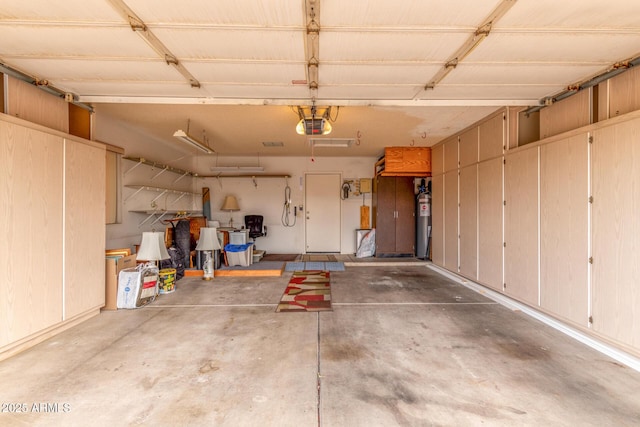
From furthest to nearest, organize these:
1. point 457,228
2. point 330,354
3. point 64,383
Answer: point 457,228
point 330,354
point 64,383

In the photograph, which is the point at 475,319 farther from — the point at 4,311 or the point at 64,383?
the point at 4,311

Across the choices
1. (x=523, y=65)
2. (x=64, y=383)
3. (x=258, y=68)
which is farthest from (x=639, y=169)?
(x=64, y=383)

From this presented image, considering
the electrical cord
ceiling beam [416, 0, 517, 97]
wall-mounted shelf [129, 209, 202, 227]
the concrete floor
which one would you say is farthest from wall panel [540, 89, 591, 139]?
wall-mounted shelf [129, 209, 202, 227]

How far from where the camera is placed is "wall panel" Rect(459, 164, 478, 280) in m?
4.48

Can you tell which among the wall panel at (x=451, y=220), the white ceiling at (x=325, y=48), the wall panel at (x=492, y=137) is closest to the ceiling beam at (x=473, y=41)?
the white ceiling at (x=325, y=48)

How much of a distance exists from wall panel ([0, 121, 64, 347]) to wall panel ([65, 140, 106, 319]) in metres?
0.10

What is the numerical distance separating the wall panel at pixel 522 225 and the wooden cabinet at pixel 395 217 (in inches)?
126

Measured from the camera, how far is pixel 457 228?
200 inches

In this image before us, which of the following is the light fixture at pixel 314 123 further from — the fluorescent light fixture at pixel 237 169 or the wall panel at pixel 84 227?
the fluorescent light fixture at pixel 237 169

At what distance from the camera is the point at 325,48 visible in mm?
2188

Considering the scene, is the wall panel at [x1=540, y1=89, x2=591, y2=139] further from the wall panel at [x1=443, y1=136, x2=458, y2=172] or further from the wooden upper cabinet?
the wooden upper cabinet

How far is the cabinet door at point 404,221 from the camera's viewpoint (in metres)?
6.92

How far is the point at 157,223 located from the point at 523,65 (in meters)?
6.03

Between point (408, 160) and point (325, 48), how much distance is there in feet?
14.8
